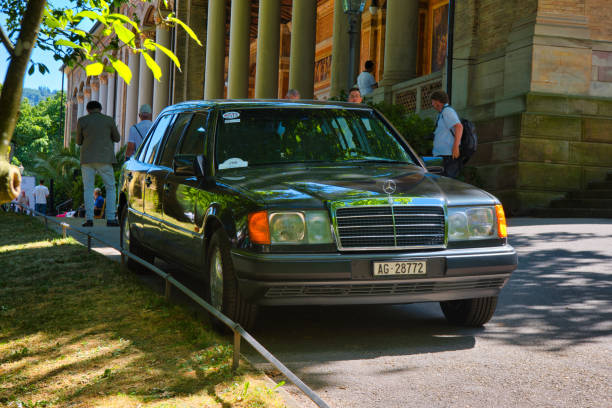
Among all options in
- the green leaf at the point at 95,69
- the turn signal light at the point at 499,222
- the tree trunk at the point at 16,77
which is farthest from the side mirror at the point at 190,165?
the tree trunk at the point at 16,77

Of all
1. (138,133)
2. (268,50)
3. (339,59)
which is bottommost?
(138,133)

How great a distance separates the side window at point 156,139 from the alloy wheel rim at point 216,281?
8.68 feet

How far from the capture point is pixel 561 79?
54.9 feet

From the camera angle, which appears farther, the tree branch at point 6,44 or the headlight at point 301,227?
the headlight at point 301,227

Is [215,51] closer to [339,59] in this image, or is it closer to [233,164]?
[339,59]

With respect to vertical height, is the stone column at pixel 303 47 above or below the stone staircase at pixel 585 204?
above

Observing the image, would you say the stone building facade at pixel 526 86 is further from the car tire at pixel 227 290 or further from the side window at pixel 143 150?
the car tire at pixel 227 290

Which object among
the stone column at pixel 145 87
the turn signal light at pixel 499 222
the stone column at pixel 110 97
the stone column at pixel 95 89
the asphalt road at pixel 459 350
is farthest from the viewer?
the stone column at pixel 95 89

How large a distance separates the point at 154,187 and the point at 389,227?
3187mm

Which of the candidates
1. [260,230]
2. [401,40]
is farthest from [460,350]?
[401,40]

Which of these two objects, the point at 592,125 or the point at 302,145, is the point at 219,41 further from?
the point at 302,145

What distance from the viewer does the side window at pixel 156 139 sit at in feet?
27.8

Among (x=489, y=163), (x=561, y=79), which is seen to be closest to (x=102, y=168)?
(x=489, y=163)

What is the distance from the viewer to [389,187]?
5.81 metres
